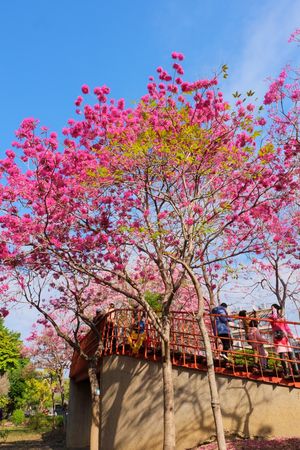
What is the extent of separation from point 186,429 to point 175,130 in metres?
7.12

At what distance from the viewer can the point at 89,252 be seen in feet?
34.0

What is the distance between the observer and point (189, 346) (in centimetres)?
917

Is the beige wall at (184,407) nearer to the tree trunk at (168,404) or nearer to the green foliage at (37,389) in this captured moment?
the tree trunk at (168,404)

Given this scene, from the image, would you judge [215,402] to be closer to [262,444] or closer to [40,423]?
[262,444]

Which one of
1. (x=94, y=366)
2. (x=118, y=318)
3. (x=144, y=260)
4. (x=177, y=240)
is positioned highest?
(x=144, y=260)

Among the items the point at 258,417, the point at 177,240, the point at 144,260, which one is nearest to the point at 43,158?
the point at 177,240

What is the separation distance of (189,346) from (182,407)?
1421 mm

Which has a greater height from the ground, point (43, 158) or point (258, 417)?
point (43, 158)

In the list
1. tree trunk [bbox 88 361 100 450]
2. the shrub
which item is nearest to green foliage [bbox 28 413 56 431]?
the shrub

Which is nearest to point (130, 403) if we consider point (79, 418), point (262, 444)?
point (262, 444)

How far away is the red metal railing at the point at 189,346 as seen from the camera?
28.3 feet

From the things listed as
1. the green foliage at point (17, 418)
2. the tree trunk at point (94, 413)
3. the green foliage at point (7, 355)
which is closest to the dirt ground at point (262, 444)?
the tree trunk at point (94, 413)

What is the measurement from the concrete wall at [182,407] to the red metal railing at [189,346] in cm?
20

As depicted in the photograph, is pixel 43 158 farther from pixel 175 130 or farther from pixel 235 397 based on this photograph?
pixel 235 397
